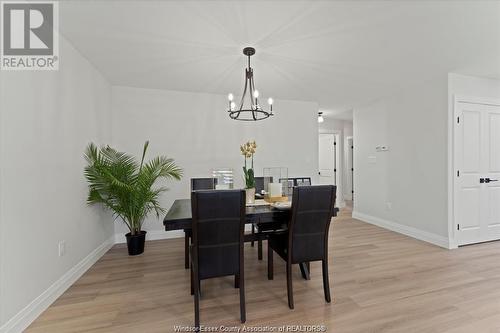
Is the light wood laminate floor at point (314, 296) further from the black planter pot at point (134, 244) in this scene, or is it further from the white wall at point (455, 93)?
the white wall at point (455, 93)

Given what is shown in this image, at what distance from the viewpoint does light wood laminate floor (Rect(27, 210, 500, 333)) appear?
1.69m

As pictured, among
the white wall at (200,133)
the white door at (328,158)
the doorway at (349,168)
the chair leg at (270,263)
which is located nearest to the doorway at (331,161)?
the white door at (328,158)

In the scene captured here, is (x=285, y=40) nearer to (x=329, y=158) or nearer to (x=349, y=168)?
(x=329, y=158)

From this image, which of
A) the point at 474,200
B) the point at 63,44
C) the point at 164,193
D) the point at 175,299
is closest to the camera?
the point at 175,299

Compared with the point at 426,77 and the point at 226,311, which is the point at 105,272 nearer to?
the point at 226,311

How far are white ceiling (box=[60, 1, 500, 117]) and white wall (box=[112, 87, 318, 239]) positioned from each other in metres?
A: 0.38

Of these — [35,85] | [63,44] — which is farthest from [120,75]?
[35,85]

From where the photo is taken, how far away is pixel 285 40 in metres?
2.22

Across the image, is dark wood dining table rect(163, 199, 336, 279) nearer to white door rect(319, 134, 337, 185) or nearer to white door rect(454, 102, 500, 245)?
white door rect(454, 102, 500, 245)

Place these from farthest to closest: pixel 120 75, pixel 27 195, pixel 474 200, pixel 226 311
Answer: pixel 474 200
pixel 120 75
pixel 226 311
pixel 27 195

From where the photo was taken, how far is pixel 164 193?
12.1 feet

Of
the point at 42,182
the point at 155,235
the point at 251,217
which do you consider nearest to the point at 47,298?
the point at 42,182

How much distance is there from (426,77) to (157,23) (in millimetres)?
3679

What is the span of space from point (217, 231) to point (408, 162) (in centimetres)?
363
